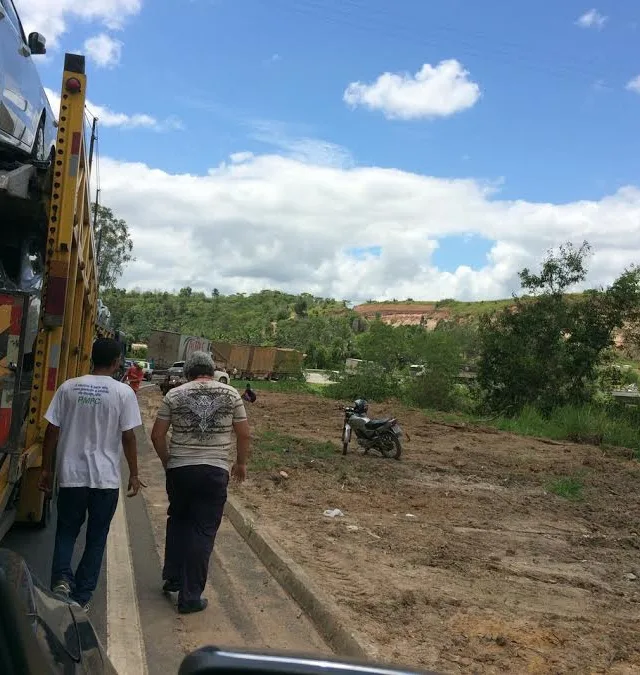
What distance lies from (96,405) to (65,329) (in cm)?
127

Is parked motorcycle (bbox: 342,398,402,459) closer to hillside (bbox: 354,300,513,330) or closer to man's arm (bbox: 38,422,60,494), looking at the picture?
man's arm (bbox: 38,422,60,494)

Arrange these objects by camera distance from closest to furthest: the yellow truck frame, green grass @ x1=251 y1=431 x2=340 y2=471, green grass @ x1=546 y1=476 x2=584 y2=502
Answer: the yellow truck frame
green grass @ x1=546 y1=476 x2=584 y2=502
green grass @ x1=251 y1=431 x2=340 y2=471

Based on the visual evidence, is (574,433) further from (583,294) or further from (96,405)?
(96,405)

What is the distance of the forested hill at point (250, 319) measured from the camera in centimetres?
7538

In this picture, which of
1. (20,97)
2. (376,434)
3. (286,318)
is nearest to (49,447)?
(20,97)

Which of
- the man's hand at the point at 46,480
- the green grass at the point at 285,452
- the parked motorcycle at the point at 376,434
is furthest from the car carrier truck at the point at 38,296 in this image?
the parked motorcycle at the point at 376,434

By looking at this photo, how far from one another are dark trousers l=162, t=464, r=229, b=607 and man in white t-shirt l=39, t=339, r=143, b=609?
0.52 meters

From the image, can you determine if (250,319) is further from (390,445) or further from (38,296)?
(38,296)

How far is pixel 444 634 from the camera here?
4.58 m

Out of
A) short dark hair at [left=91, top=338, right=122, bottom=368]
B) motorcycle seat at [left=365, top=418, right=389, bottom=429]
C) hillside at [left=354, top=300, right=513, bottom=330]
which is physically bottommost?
motorcycle seat at [left=365, top=418, right=389, bottom=429]

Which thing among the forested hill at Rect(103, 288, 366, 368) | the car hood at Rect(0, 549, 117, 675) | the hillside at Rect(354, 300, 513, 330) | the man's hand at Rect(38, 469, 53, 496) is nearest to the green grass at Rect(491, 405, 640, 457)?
the man's hand at Rect(38, 469, 53, 496)

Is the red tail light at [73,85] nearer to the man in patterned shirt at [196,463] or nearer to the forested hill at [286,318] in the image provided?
the man in patterned shirt at [196,463]

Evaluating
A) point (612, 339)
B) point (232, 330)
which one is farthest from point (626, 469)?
point (232, 330)

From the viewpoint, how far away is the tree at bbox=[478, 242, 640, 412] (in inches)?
991
